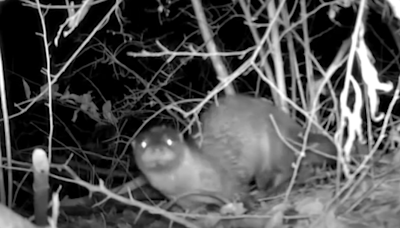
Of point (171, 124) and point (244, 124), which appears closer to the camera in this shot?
point (244, 124)

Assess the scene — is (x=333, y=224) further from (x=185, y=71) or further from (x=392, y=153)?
(x=185, y=71)

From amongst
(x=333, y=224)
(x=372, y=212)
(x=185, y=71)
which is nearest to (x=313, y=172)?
(x=372, y=212)

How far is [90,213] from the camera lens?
2438 millimetres

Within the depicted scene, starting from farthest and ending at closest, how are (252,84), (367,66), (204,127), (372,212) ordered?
(252,84)
(204,127)
(372,212)
(367,66)

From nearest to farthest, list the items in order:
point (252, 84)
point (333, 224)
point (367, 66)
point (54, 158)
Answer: point (367, 66) < point (333, 224) < point (54, 158) < point (252, 84)

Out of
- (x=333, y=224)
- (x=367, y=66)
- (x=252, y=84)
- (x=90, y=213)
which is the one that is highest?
(x=367, y=66)

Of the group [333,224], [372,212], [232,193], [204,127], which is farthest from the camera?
[204,127]

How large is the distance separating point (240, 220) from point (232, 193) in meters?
0.36

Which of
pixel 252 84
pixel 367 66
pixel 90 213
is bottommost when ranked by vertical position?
pixel 90 213

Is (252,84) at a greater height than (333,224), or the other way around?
(252,84)

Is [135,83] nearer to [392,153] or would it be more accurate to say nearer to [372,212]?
[392,153]

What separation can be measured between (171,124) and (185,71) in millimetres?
375

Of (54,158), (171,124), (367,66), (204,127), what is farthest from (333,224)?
(54,158)

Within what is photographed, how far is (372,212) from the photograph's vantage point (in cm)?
197
